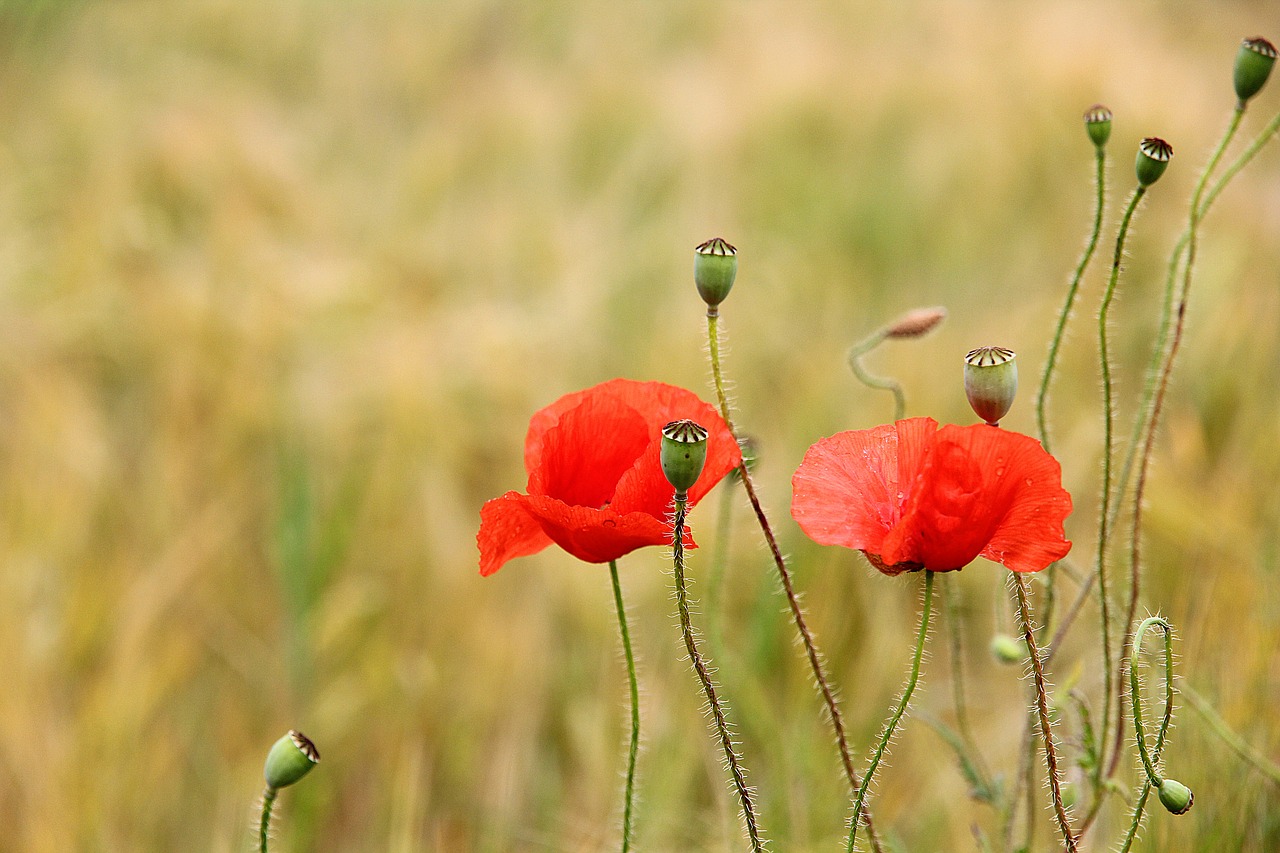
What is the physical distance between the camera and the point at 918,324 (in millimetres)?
626

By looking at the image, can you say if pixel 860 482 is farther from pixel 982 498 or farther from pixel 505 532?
pixel 505 532

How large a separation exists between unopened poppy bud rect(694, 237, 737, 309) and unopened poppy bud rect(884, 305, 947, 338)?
0.59 feet

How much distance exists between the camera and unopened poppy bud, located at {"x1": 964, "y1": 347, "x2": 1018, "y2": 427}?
0.47 m

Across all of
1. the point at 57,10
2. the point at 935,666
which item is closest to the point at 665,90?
the point at 57,10

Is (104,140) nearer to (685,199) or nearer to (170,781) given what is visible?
(685,199)

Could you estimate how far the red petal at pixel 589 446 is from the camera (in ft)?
1.66

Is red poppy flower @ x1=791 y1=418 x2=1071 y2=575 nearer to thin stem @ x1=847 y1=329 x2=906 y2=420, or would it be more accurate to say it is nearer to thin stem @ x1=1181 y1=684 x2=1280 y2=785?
thin stem @ x1=847 y1=329 x2=906 y2=420

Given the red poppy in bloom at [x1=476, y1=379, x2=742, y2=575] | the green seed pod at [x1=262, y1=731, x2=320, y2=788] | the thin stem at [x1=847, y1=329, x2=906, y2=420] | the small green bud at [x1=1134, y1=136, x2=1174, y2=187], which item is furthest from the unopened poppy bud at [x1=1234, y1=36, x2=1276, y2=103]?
the green seed pod at [x1=262, y1=731, x2=320, y2=788]

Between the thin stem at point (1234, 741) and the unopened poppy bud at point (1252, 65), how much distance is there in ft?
1.10

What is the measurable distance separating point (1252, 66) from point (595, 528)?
1.32ft

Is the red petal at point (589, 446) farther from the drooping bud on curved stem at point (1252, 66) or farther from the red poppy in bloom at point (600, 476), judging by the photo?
the drooping bud on curved stem at point (1252, 66)

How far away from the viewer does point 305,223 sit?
194cm

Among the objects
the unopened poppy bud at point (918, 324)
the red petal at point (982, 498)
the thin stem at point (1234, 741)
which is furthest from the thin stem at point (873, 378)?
the thin stem at point (1234, 741)

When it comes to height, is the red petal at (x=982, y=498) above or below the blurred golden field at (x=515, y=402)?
below
